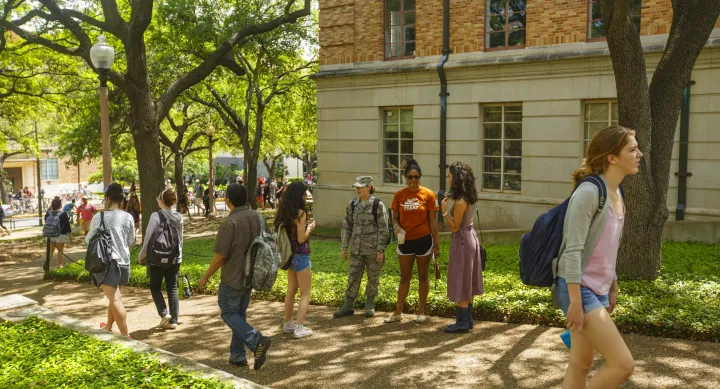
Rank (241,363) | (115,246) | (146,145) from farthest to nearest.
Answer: (146,145) → (115,246) → (241,363)

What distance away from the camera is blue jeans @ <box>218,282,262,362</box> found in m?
6.13

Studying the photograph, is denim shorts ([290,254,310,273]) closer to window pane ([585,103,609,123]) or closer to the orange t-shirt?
the orange t-shirt

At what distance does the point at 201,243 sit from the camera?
19.6 m

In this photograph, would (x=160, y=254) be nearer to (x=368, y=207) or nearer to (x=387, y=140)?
(x=368, y=207)

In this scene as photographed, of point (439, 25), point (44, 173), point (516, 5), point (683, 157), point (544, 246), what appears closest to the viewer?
point (544, 246)

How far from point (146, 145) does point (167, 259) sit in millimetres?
7158

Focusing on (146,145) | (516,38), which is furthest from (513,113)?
(146,145)

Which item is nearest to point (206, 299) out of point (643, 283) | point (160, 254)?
point (160, 254)

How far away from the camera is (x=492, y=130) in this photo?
55.5 ft

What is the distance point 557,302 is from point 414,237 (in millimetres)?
3729

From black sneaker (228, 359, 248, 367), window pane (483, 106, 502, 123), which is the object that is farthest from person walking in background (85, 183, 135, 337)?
window pane (483, 106, 502, 123)

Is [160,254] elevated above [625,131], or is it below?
below

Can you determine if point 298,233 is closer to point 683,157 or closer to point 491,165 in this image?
point 683,157

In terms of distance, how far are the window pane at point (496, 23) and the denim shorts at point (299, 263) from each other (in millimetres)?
11164
